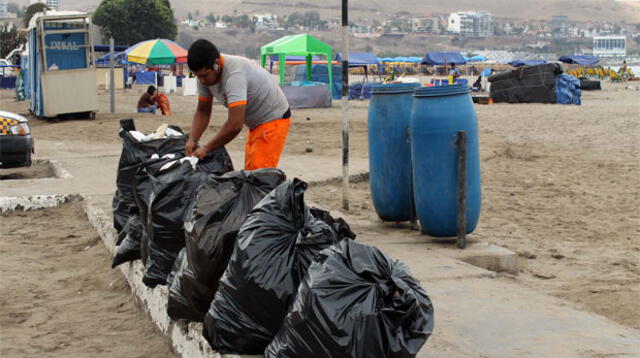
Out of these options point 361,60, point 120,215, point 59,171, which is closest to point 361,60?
point 361,60

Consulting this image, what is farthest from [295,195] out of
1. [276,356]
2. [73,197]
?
[73,197]

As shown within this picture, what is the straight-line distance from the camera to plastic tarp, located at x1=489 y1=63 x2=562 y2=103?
2795cm

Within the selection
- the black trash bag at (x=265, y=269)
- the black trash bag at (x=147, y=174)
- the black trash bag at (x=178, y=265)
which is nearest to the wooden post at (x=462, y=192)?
the black trash bag at (x=147, y=174)

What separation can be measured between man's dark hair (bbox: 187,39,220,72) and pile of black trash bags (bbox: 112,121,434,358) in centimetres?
73

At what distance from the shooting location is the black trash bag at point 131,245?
5598 millimetres

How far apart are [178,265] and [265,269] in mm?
1128

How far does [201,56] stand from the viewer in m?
5.32

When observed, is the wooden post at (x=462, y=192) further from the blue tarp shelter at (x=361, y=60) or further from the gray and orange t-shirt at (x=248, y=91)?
the blue tarp shelter at (x=361, y=60)

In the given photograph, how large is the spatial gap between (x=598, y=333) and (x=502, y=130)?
47.9 ft

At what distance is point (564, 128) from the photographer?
18.4 metres

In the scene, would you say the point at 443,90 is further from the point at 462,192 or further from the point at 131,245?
the point at 131,245

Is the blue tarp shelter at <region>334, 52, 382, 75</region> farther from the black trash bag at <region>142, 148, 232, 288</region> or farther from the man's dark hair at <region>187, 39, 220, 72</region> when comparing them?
the black trash bag at <region>142, 148, 232, 288</region>

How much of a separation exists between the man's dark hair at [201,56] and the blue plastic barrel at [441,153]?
164cm

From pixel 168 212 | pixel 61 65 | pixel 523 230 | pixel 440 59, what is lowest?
pixel 523 230
